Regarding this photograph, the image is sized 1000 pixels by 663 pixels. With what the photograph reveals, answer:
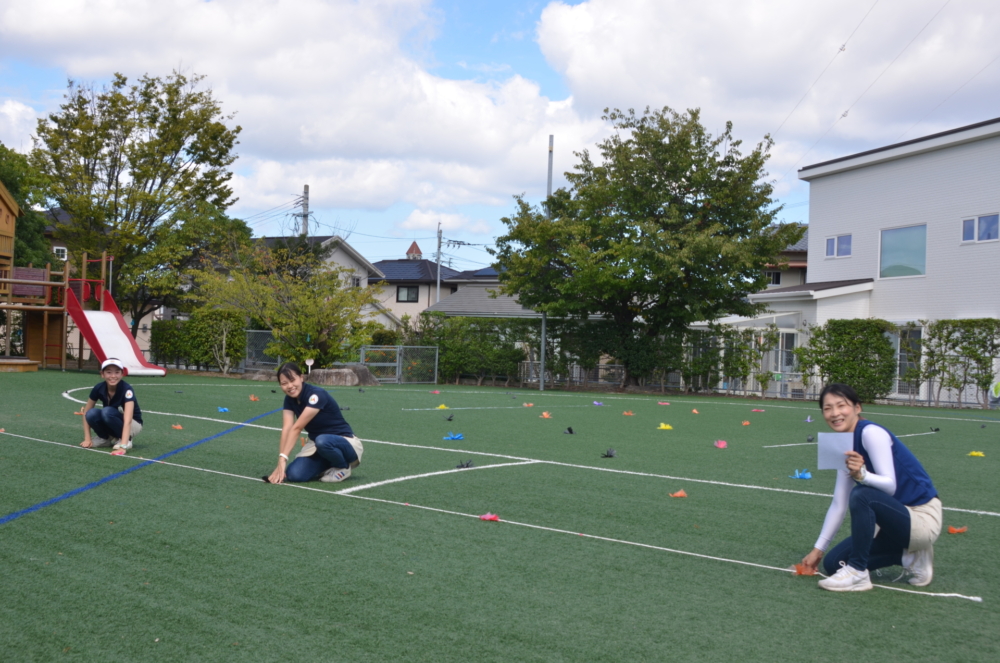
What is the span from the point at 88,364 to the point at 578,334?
1669 centimetres

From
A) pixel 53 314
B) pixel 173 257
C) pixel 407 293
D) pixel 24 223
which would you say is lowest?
pixel 53 314

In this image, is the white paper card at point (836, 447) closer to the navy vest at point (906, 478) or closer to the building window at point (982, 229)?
the navy vest at point (906, 478)

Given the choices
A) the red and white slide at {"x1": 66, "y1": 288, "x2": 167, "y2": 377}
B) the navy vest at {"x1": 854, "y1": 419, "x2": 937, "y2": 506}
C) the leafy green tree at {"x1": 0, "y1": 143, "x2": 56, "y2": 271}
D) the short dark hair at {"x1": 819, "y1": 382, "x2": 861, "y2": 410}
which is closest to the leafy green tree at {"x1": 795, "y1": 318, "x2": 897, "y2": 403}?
the red and white slide at {"x1": 66, "y1": 288, "x2": 167, "y2": 377}

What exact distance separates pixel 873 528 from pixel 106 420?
7598 millimetres

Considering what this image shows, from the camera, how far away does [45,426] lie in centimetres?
1101

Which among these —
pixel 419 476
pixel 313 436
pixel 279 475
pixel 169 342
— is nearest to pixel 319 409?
pixel 313 436

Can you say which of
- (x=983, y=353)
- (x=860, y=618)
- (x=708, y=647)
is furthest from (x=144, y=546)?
(x=983, y=353)

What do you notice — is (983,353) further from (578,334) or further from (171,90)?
(171,90)

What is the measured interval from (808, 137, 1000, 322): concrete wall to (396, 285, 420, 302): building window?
34.0 meters

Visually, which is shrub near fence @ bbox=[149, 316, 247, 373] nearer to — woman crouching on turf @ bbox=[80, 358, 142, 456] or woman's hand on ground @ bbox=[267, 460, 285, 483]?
woman crouching on turf @ bbox=[80, 358, 142, 456]

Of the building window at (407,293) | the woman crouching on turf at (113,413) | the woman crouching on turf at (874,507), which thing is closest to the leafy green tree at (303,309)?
the woman crouching on turf at (113,413)

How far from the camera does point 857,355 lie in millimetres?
24406

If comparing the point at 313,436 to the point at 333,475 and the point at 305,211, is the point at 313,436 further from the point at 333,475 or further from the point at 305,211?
the point at 305,211

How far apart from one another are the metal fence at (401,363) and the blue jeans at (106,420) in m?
17.7
